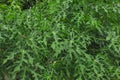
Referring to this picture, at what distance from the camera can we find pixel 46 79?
2141mm

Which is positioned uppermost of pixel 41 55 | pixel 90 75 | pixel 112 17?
pixel 112 17

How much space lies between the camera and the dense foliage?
85.2 inches

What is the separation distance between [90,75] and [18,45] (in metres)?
0.53

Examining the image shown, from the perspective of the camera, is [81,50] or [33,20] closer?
[81,50]

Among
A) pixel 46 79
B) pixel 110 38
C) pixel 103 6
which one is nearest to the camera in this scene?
pixel 46 79

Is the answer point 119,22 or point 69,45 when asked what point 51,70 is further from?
point 119,22

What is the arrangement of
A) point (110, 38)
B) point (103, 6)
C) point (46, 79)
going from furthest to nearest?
point (103, 6), point (110, 38), point (46, 79)

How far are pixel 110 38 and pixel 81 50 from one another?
261mm

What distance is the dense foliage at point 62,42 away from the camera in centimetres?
216

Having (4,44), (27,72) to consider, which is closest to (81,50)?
(27,72)

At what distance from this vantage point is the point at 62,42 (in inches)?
87.0

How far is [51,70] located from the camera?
2.20 metres

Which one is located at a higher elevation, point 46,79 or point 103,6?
point 103,6

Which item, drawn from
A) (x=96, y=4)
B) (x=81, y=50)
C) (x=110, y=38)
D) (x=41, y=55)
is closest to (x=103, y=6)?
(x=96, y=4)
